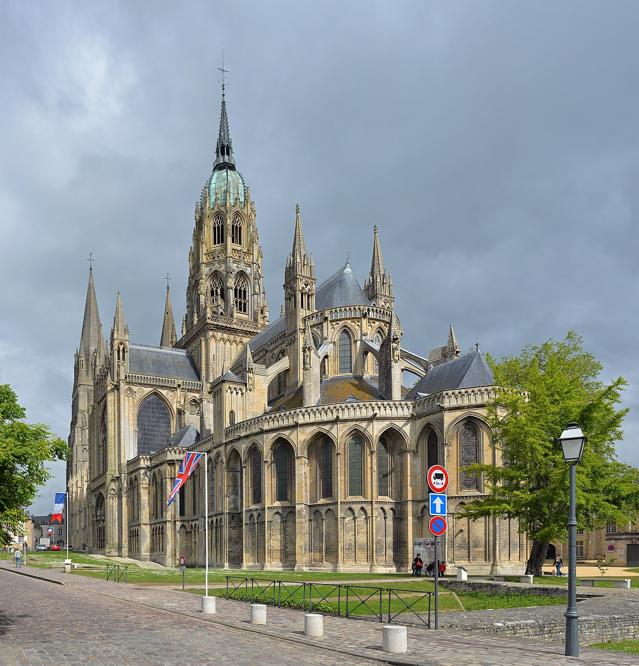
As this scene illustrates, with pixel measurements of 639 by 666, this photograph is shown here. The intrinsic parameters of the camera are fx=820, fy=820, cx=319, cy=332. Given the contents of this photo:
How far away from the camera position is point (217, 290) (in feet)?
316

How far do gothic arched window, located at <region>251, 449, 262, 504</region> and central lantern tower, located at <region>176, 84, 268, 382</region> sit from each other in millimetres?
31098

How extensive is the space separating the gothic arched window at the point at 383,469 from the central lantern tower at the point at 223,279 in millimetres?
39227

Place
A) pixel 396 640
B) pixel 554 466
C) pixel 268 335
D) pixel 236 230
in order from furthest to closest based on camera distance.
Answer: pixel 236 230, pixel 268 335, pixel 554 466, pixel 396 640

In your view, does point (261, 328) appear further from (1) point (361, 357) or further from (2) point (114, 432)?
(1) point (361, 357)

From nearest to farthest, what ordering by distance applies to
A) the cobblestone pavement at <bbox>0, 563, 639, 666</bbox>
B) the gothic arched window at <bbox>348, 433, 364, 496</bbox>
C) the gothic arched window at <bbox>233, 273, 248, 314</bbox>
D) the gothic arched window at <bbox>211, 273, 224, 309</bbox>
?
the cobblestone pavement at <bbox>0, 563, 639, 666</bbox>, the gothic arched window at <bbox>348, 433, 364, 496</bbox>, the gothic arched window at <bbox>211, 273, 224, 309</bbox>, the gothic arched window at <bbox>233, 273, 248, 314</bbox>

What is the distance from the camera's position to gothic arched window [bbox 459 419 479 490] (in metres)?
49.6

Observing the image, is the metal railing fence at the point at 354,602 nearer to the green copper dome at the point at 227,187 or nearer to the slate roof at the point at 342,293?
the slate roof at the point at 342,293

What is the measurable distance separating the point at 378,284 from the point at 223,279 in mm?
28280

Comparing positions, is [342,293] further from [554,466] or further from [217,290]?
[554,466]

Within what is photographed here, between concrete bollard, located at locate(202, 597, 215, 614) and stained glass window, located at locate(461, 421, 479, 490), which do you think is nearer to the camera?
concrete bollard, located at locate(202, 597, 215, 614)

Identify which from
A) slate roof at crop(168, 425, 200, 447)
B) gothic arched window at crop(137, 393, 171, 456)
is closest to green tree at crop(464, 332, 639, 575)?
slate roof at crop(168, 425, 200, 447)

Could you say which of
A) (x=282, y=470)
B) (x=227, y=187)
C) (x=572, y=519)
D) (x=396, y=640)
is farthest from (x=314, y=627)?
(x=227, y=187)

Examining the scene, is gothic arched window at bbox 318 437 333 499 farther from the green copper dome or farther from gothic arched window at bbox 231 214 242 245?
the green copper dome

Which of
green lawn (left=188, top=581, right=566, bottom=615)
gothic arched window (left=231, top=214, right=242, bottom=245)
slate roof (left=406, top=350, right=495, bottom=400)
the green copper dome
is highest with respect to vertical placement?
the green copper dome
